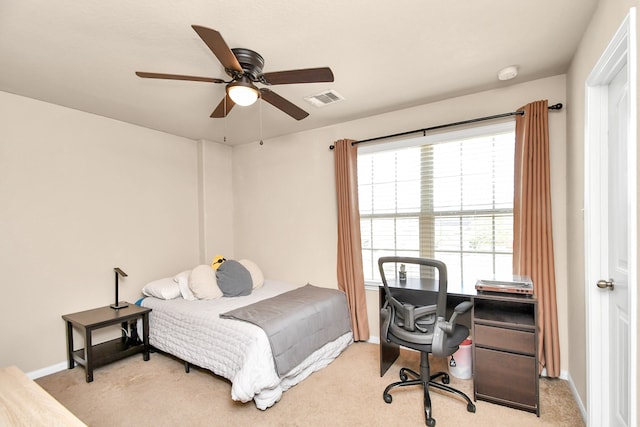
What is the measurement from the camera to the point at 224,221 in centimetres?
445

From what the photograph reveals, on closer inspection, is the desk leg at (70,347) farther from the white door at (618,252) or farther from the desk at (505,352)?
the white door at (618,252)

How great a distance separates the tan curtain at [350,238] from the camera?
335 cm

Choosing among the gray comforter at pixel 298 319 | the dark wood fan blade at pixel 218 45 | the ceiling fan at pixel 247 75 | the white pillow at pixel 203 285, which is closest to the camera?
the dark wood fan blade at pixel 218 45

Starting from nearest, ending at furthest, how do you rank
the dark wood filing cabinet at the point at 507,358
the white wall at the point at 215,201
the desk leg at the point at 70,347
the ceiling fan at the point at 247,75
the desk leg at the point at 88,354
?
the ceiling fan at the point at 247,75 < the dark wood filing cabinet at the point at 507,358 < the desk leg at the point at 88,354 < the desk leg at the point at 70,347 < the white wall at the point at 215,201

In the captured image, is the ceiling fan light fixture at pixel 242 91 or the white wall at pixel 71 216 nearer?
the ceiling fan light fixture at pixel 242 91

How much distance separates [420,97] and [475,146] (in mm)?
694

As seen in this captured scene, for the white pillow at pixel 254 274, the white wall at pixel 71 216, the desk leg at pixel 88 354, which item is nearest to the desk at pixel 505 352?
the white pillow at pixel 254 274

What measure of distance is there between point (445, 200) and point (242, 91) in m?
2.16

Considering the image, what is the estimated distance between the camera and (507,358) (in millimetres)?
2146

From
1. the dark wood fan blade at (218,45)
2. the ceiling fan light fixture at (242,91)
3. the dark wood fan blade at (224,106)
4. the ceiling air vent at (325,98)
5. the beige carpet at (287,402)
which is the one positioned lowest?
the beige carpet at (287,402)

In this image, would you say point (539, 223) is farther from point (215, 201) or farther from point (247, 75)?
point (215, 201)

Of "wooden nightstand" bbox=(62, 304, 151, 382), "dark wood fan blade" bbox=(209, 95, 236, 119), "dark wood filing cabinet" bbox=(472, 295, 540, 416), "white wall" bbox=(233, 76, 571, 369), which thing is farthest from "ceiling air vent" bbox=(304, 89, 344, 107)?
"wooden nightstand" bbox=(62, 304, 151, 382)

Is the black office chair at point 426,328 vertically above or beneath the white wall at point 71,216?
beneath

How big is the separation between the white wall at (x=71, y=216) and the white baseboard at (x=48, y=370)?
0.04 metres
